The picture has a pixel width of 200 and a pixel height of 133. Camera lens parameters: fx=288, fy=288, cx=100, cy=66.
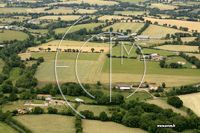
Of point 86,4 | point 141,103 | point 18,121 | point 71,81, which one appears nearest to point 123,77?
point 71,81

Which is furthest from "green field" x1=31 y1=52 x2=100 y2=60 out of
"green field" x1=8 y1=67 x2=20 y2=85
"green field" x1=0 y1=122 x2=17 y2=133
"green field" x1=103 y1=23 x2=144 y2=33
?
"green field" x1=0 y1=122 x2=17 y2=133

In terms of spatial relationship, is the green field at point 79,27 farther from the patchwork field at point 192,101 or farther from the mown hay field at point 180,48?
the patchwork field at point 192,101

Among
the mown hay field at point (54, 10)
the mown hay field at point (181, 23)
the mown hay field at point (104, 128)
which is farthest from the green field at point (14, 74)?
the mown hay field at point (54, 10)

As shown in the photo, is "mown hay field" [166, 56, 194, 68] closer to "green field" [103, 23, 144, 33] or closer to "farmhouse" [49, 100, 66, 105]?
"farmhouse" [49, 100, 66, 105]

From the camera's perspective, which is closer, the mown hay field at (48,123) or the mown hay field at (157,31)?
the mown hay field at (48,123)

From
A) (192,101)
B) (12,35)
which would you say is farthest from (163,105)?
(12,35)

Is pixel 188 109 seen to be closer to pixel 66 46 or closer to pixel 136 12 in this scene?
pixel 66 46
